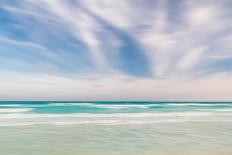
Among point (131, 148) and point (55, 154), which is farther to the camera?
point (131, 148)

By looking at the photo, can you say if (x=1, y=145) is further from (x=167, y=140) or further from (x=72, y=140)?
(x=167, y=140)

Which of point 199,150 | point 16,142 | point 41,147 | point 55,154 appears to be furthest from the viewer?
point 16,142

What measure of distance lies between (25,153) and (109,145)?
213 cm

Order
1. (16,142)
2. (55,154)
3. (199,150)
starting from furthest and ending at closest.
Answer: (16,142) < (199,150) < (55,154)

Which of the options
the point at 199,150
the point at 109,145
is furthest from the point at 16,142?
the point at 199,150

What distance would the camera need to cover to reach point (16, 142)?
6012mm

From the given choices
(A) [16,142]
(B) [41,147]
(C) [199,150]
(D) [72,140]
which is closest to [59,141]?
(D) [72,140]

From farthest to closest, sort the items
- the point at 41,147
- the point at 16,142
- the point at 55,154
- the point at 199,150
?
the point at 16,142 → the point at 41,147 → the point at 199,150 → the point at 55,154

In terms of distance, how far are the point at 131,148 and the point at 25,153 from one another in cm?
262

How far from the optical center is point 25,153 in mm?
4879

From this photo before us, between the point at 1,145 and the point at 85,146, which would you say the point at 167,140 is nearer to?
the point at 85,146

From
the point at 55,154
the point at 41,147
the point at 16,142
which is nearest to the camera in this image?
the point at 55,154

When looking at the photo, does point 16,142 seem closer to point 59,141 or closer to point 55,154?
point 59,141

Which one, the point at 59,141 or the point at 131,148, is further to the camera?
the point at 59,141
